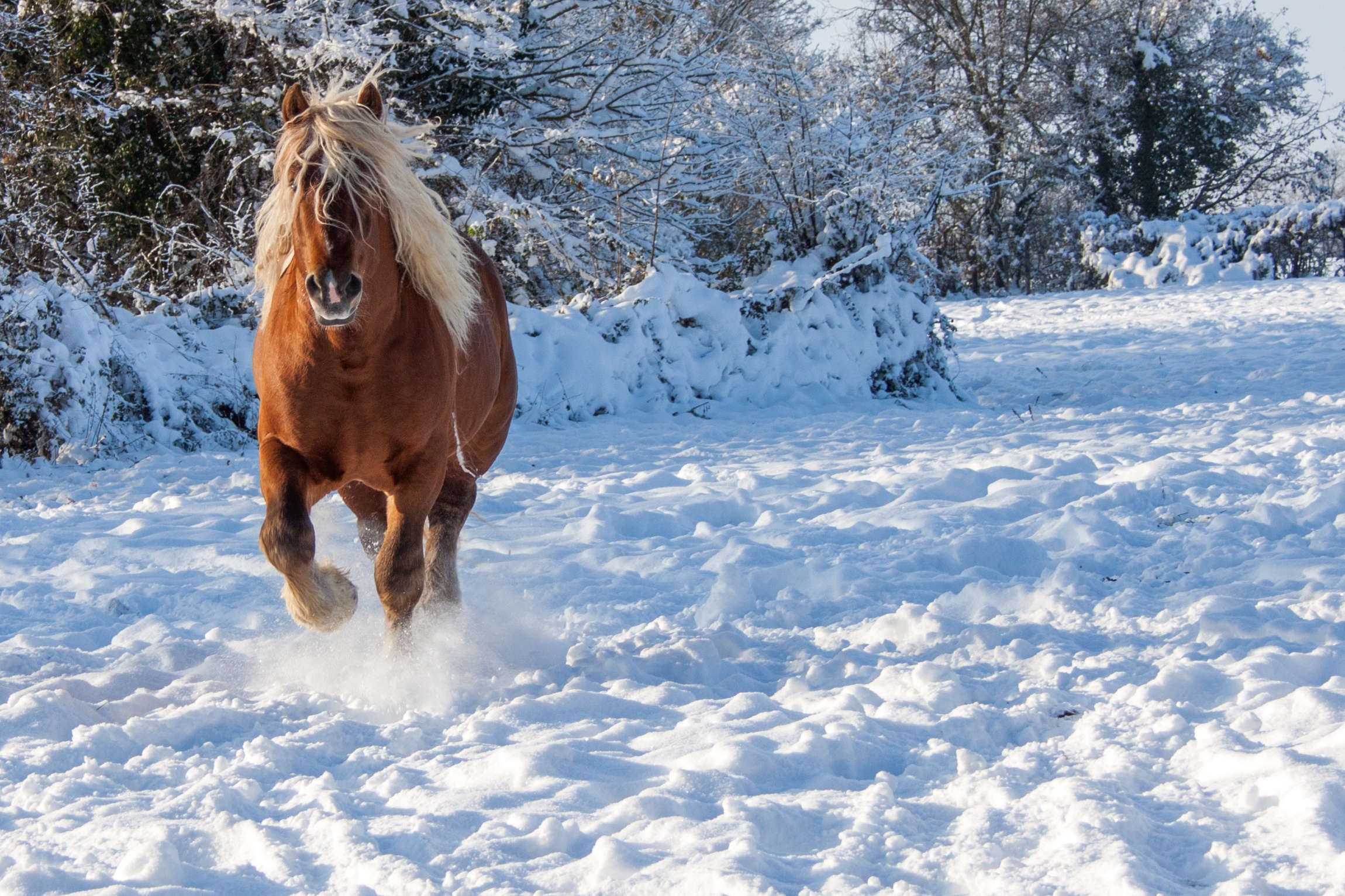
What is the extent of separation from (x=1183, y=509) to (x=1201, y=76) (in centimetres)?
2251

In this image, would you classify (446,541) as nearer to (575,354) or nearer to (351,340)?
(351,340)

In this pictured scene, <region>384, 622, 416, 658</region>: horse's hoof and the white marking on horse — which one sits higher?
the white marking on horse

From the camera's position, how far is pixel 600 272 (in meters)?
9.95

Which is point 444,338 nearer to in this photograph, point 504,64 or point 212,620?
point 212,620

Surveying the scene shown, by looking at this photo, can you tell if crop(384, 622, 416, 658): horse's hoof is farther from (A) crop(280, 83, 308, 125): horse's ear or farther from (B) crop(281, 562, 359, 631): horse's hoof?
(A) crop(280, 83, 308, 125): horse's ear

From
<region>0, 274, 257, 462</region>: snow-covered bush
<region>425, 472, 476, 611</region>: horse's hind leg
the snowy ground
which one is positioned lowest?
the snowy ground

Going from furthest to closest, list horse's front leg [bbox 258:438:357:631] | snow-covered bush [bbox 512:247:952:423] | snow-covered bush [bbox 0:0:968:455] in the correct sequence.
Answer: snow-covered bush [bbox 512:247:952:423] < snow-covered bush [bbox 0:0:968:455] < horse's front leg [bbox 258:438:357:631]

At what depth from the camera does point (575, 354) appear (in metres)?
8.55

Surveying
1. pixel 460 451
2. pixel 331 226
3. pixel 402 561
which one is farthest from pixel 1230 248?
pixel 331 226

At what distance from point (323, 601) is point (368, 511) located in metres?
1.00

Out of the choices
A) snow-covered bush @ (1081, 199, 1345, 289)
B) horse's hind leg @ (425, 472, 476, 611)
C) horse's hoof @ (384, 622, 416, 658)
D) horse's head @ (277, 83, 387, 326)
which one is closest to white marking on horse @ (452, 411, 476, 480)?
horse's hind leg @ (425, 472, 476, 611)

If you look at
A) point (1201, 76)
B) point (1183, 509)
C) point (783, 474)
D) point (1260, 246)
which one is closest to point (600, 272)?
point (783, 474)

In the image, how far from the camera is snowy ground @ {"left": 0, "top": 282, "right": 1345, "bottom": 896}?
83.7 inches

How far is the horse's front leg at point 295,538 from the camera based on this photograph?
3203mm
